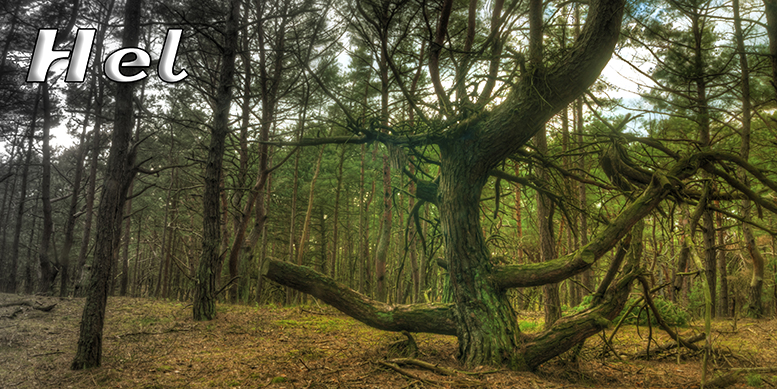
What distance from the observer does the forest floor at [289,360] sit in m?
3.30

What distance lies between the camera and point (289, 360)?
3.94 metres

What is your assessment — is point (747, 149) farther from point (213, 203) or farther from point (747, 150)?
point (213, 203)

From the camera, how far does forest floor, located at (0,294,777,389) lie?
3305 mm

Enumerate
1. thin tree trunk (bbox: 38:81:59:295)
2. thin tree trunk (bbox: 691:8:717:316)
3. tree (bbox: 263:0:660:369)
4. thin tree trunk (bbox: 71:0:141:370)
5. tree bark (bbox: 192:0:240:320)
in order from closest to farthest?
tree (bbox: 263:0:660:369) < thin tree trunk (bbox: 71:0:141:370) < tree bark (bbox: 192:0:240:320) < thin tree trunk (bbox: 691:8:717:316) < thin tree trunk (bbox: 38:81:59:295)

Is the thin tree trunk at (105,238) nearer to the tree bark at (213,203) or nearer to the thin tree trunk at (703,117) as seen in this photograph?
the tree bark at (213,203)

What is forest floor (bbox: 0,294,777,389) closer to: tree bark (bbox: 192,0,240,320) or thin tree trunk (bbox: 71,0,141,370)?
thin tree trunk (bbox: 71,0,141,370)

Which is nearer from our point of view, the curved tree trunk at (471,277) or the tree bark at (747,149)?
the curved tree trunk at (471,277)

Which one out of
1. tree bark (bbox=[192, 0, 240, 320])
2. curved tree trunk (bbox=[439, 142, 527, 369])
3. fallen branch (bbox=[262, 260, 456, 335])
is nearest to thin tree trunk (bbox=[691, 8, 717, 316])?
curved tree trunk (bbox=[439, 142, 527, 369])

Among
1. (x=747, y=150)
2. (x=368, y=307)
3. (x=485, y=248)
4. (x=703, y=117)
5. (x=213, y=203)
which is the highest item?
(x=703, y=117)

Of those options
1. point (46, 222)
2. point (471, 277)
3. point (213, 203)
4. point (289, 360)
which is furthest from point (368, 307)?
point (46, 222)

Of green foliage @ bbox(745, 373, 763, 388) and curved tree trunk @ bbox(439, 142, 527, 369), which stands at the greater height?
curved tree trunk @ bbox(439, 142, 527, 369)

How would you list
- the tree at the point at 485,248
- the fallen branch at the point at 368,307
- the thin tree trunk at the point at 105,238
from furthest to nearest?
the fallen branch at the point at 368,307 → the thin tree trunk at the point at 105,238 → the tree at the point at 485,248

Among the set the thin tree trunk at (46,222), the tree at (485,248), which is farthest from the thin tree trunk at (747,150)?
the thin tree trunk at (46,222)

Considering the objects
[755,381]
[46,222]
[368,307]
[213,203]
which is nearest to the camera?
[755,381]
